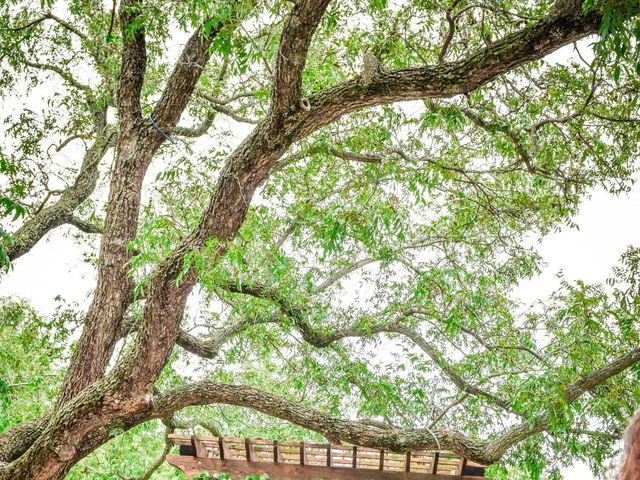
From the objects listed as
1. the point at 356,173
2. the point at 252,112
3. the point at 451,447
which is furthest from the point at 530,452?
the point at 252,112

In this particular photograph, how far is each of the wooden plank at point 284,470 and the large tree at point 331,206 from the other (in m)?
0.37

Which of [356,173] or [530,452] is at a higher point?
[356,173]

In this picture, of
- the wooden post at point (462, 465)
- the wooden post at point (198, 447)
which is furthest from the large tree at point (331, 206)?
the wooden post at point (198, 447)

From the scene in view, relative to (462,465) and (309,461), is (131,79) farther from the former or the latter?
(462,465)

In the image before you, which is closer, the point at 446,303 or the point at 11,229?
the point at 446,303

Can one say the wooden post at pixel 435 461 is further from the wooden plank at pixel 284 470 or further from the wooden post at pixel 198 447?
the wooden post at pixel 198 447

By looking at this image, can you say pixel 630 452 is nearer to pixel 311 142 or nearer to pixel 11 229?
pixel 311 142

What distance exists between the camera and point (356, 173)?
16.6ft

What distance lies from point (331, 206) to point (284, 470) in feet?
6.19

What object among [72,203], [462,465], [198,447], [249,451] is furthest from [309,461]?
[72,203]

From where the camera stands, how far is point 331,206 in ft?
14.5

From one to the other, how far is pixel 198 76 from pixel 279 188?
4.03ft

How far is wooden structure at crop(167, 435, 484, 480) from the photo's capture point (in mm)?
4594

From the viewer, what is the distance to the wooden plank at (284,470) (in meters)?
4.74
